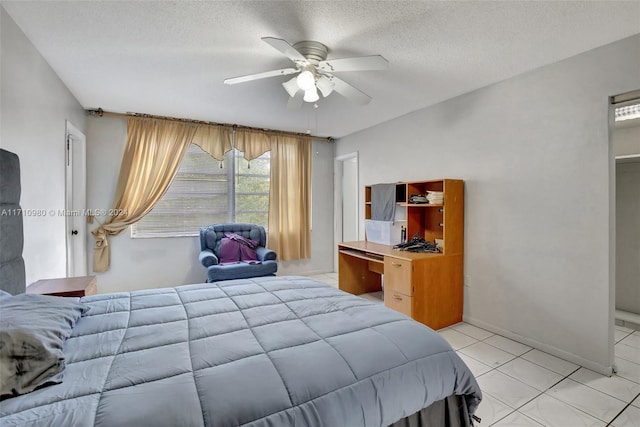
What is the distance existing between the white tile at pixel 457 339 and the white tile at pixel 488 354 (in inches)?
2.1

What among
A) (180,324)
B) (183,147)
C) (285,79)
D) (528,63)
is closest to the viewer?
(180,324)

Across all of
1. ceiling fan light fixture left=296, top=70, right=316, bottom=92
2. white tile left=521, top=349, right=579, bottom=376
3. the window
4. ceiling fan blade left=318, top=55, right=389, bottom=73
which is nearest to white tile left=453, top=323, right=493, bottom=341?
white tile left=521, top=349, right=579, bottom=376

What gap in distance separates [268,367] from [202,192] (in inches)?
151

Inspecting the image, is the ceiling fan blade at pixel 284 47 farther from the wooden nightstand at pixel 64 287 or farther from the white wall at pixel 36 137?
the wooden nightstand at pixel 64 287

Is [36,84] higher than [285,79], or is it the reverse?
[285,79]

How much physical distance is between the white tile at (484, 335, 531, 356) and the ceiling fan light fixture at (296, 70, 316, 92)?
9.15 ft

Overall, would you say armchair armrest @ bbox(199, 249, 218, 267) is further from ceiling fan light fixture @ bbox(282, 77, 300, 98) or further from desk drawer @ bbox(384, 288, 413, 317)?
ceiling fan light fixture @ bbox(282, 77, 300, 98)

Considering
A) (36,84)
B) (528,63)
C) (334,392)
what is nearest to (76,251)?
(36,84)

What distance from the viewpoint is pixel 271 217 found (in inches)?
191

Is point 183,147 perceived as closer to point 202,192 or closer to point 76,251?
point 202,192

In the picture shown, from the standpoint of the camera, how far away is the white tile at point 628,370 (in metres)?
→ 2.22

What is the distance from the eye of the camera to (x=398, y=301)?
10.3 ft

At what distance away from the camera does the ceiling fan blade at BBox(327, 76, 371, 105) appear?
2336 mm

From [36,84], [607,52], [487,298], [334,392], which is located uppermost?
[607,52]
